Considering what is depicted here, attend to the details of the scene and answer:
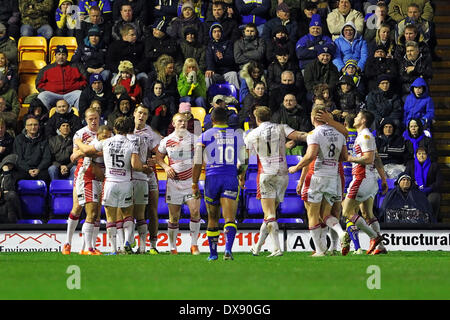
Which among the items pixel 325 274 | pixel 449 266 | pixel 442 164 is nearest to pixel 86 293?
pixel 325 274

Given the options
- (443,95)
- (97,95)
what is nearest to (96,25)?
(97,95)

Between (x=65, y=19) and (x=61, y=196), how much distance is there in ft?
20.2

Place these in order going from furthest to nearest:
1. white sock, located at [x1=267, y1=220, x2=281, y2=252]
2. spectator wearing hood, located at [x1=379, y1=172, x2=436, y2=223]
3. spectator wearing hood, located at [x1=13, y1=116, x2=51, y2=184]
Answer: spectator wearing hood, located at [x1=13, y1=116, x2=51, y2=184], spectator wearing hood, located at [x1=379, y1=172, x2=436, y2=223], white sock, located at [x1=267, y1=220, x2=281, y2=252]

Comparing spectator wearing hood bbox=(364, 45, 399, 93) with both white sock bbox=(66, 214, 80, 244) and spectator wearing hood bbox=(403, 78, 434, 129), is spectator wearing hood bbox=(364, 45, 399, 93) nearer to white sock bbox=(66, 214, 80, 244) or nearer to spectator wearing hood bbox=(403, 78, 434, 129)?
spectator wearing hood bbox=(403, 78, 434, 129)

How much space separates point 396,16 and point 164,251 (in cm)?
934

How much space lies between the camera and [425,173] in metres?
21.3

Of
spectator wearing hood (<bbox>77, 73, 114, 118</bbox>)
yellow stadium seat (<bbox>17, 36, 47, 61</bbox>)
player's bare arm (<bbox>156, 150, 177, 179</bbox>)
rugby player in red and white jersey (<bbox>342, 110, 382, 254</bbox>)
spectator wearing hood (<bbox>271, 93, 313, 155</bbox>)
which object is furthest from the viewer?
yellow stadium seat (<bbox>17, 36, 47, 61</bbox>)

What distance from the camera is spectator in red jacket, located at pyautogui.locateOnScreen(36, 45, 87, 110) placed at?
2308cm

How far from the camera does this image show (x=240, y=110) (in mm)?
22359

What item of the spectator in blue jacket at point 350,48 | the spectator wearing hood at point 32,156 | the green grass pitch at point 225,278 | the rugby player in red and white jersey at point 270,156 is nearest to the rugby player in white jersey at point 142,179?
the green grass pitch at point 225,278

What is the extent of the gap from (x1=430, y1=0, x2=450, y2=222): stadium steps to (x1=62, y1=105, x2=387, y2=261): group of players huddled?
532cm

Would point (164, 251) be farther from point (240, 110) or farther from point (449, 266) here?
point (449, 266)

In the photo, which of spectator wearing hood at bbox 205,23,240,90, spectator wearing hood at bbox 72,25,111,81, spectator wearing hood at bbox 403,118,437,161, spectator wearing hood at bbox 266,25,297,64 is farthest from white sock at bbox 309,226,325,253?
spectator wearing hood at bbox 72,25,111,81

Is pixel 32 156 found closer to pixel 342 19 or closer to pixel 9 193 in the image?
pixel 9 193
